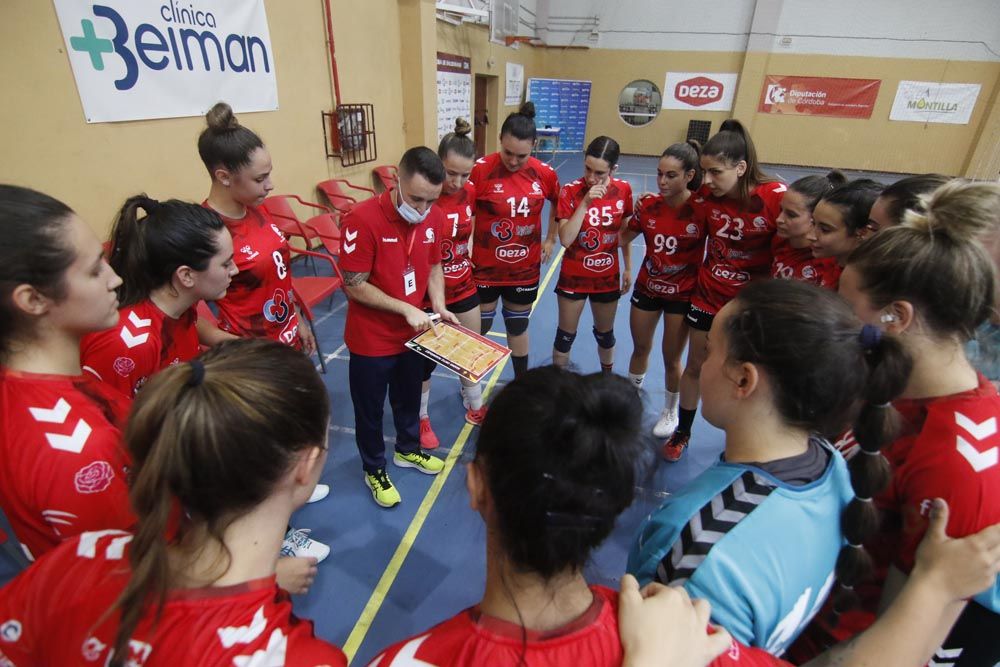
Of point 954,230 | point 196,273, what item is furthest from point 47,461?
point 954,230

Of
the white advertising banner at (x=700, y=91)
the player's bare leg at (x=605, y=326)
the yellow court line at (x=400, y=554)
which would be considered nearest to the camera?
the yellow court line at (x=400, y=554)

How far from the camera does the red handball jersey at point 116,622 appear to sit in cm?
83

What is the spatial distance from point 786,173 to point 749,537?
16940 mm

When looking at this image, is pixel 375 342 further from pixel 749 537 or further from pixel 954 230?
pixel 954 230

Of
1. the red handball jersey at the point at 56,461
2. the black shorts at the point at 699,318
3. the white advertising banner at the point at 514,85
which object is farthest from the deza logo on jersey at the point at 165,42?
the white advertising banner at the point at 514,85

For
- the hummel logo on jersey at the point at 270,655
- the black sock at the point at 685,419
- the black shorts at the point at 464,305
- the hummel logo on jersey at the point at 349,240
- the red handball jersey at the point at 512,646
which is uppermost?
the hummel logo on jersey at the point at 349,240

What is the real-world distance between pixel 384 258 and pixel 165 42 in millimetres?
3900

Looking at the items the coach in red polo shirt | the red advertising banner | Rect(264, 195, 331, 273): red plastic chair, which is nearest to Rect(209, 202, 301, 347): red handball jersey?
the coach in red polo shirt

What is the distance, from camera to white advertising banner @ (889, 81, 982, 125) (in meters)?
14.1

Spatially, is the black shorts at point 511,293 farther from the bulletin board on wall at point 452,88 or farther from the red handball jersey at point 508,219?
the bulletin board on wall at point 452,88

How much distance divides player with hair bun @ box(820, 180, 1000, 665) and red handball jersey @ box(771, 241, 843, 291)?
0.96 metres

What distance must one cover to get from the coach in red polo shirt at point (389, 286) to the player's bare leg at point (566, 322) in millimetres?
1122

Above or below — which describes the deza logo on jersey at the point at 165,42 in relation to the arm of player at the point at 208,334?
above

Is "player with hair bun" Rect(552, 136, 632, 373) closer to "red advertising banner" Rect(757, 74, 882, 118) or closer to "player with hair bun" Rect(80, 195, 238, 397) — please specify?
"player with hair bun" Rect(80, 195, 238, 397)
